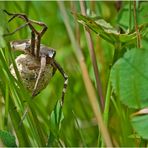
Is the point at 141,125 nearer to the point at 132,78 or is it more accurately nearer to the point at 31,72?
the point at 132,78

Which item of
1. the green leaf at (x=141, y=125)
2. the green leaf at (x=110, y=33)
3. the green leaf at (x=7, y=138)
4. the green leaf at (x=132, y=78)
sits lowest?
the green leaf at (x=141, y=125)

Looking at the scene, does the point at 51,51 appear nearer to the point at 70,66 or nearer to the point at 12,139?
the point at 12,139

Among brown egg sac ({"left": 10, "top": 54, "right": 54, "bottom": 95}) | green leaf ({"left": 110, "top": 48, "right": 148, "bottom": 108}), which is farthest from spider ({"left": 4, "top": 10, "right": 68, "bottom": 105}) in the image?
green leaf ({"left": 110, "top": 48, "right": 148, "bottom": 108})

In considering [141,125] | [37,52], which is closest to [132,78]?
[141,125]

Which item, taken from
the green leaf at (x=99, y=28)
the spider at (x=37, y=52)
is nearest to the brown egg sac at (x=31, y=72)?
the spider at (x=37, y=52)

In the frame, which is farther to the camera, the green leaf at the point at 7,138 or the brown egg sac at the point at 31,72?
the brown egg sac at the point at 31,72

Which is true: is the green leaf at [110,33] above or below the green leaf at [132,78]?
above

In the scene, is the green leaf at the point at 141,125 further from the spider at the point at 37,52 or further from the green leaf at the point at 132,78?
the spider at the point at 37,52
